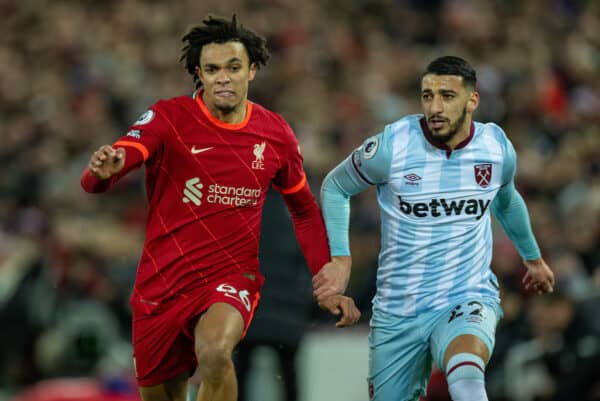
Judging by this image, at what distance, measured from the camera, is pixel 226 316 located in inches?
265

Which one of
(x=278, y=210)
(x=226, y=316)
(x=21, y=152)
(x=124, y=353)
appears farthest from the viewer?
(x=21, y=152)

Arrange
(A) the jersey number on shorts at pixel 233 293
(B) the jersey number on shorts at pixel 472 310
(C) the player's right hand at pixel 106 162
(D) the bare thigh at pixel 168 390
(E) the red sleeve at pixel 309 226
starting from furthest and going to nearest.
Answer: (E) the red sleeve at pixel 309 226, (D) the bare thigh at pixel 168 390, (B) the jersey number on shorts at pixel 472 310, (A) the jersey number on shorts at pixel 233 293, (C) the player's right hand at pixel 106 162

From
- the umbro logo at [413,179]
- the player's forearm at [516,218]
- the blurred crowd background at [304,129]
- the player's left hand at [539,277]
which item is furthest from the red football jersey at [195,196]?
the blurred crowd background at [304,129]

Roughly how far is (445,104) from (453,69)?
0.66 ft

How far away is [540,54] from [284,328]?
637cm

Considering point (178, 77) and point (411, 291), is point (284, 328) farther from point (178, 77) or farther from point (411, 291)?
point (178, 77)

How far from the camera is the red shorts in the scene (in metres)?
6.95

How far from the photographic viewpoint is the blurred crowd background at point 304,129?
10398 mm

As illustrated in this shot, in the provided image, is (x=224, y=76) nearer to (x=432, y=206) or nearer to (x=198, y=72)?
(x=198, y=72)

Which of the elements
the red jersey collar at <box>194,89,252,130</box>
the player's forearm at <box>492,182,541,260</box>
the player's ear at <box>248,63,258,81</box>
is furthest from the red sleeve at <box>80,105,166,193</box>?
the player's forearm at <box>492,182,541,260</box>

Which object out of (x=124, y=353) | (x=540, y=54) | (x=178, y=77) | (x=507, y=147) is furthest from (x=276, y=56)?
(x=507, y=147)

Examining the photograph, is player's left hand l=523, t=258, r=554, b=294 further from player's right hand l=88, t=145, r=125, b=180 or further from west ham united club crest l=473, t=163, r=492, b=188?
player's right hand l=88, t=145, r=125, b=180

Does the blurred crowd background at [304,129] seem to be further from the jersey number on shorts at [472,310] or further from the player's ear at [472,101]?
the jersey number on shorts at [472,310]

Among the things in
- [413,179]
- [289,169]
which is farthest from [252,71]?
[413,179]
